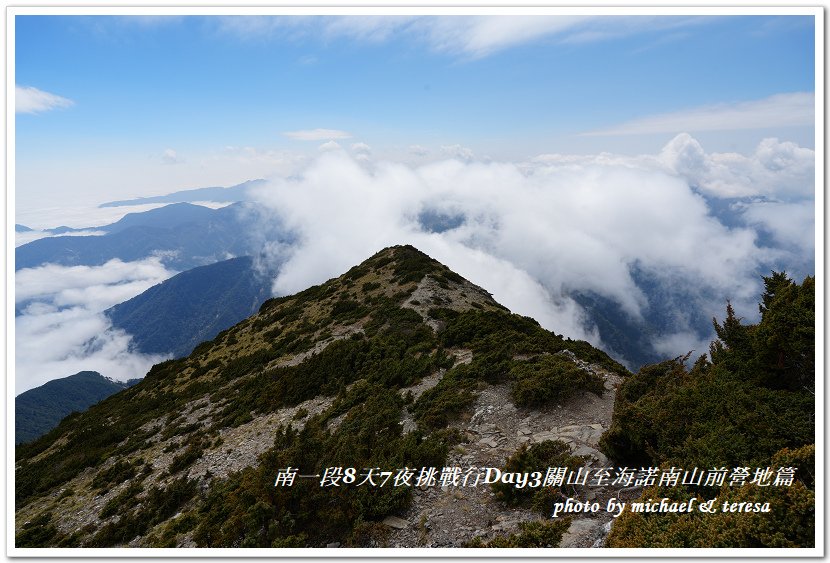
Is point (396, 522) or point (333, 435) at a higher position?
point (396, 522)

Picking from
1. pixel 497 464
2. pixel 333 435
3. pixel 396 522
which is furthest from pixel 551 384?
pixel 333 435

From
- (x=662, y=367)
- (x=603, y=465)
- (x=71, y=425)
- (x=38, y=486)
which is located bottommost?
(x=71, y=425)

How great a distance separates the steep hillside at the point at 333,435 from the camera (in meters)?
9.16

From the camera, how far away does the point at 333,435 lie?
14852 millimetres

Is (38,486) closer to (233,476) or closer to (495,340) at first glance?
(233,476)

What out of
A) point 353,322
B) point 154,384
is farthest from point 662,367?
point 154,384

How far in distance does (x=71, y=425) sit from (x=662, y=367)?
121 feet

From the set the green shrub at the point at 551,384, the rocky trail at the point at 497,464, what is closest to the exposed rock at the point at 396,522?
the rocky trail at the point at 497,464

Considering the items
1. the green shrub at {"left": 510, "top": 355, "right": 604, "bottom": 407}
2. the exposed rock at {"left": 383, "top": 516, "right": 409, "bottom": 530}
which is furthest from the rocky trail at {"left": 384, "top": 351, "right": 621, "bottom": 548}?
the green shrub at {"left": 510, "top": 355, "right": 604, "bottom": 407}

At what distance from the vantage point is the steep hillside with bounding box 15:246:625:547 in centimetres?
916

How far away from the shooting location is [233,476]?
13.7m

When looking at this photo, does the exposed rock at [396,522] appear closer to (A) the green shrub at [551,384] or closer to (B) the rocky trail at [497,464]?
(B) the rocky trail at [497,464]

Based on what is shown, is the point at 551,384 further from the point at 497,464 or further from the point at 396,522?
the point at 396,522

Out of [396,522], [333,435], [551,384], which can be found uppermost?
[551,384]
